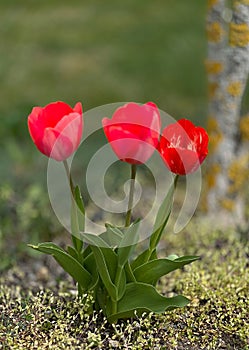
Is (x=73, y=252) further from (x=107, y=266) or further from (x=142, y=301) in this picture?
(x=142, y=301)

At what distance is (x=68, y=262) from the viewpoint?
244 cm

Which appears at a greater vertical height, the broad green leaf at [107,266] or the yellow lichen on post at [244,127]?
the broad green leaf at [107,266]

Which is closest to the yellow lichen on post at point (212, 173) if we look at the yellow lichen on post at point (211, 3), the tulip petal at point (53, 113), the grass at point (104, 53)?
the yellow lichen on post at point (211, 3)

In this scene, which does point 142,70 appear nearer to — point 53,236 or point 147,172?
point 147,172

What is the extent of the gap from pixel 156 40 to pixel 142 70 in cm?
65

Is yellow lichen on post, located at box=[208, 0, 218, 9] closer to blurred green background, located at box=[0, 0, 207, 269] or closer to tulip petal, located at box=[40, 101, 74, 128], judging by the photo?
tulip petal, located at box=[40, 101, 74, 128]

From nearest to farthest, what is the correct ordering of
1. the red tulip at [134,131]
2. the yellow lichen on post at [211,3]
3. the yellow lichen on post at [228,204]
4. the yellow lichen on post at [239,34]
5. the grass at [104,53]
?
1. the red tulip at [134,131]
2. the yellow lichen on post at [239,34]
3. the yellow lichen on post at [211,3]
4. the yellow lichen on post at [228,204]
5. the grass at [104,53]

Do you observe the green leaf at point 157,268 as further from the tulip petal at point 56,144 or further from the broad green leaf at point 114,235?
the tulip petal at point 56,144

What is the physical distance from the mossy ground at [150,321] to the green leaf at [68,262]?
80mm

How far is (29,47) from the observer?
Answer: 7.12 m

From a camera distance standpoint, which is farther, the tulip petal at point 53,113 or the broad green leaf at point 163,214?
the broad green leaf at point 163,214

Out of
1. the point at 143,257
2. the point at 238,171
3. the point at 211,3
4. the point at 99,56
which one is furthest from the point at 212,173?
the point at 99,56

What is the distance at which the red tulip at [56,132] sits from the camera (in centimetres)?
221

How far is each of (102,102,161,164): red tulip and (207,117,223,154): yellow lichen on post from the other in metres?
1.50
